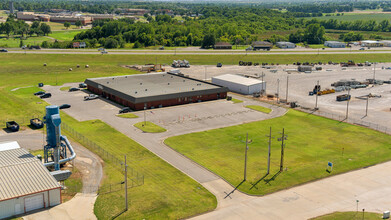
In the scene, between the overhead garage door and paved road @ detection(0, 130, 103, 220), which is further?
the overhead garage door

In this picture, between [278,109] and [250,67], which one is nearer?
[278,109]

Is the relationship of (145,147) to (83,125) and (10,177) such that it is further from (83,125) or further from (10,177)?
(10,177)

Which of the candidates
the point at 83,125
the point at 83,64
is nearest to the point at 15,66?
the point at 83,64

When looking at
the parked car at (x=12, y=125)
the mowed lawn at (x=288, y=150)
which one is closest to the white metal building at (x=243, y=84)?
the mowed lawn at (x=288, y=150)

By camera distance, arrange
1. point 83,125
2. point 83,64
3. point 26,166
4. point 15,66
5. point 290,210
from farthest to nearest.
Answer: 1. point 83,64
2. point 15,66
3. point 83,125
4. point 26,166
5. point 290,210

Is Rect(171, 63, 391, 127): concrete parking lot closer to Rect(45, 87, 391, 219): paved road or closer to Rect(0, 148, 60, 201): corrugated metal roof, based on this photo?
Rect(45, 87, 391, 219): paved road

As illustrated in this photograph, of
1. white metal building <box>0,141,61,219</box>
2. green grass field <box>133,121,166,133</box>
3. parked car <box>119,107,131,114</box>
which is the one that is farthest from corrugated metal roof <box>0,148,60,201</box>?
parked car <box>119,107,131,114</box>

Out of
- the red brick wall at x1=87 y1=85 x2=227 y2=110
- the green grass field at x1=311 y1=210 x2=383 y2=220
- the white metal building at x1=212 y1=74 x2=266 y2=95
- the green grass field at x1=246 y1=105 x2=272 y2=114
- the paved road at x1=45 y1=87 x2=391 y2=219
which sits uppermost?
the white metal building at x1=212 y1=74 x2=266 y2=95
